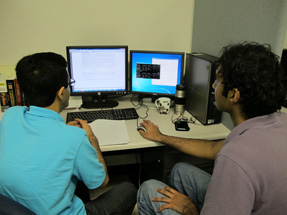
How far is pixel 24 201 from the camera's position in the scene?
2.85 ft

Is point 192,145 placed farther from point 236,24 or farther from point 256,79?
point 236,24

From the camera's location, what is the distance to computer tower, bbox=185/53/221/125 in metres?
1.49

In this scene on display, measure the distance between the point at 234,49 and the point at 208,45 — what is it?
0.79 metres

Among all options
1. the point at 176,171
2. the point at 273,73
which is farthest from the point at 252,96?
the point at 176,171

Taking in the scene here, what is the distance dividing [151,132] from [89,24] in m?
0.94

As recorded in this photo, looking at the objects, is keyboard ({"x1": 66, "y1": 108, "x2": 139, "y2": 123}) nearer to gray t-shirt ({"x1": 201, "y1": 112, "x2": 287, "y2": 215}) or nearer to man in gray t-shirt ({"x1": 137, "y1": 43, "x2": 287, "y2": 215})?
man in gray t-shirt ({"x1": 137, "y1": 43, "x2": 287, "y2": 215})

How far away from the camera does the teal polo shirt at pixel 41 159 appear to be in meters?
0.84

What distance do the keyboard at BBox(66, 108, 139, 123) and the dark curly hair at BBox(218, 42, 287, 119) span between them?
2.66ft

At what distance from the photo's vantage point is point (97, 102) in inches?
74.4

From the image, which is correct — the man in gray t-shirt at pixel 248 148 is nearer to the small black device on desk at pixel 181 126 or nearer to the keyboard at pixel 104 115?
the small black device on desk at pixel 181 126

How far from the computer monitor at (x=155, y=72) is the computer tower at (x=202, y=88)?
9cm

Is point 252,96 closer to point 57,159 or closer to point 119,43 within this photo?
point 57,159

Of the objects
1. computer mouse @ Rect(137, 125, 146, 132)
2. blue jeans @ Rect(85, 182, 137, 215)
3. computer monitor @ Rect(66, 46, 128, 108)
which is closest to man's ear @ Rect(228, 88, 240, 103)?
computer mouse @ Rect(137, 125, 146, 132)

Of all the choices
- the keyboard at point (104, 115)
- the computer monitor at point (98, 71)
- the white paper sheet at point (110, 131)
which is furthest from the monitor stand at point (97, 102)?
the white paper sheet at point (110, 131)
